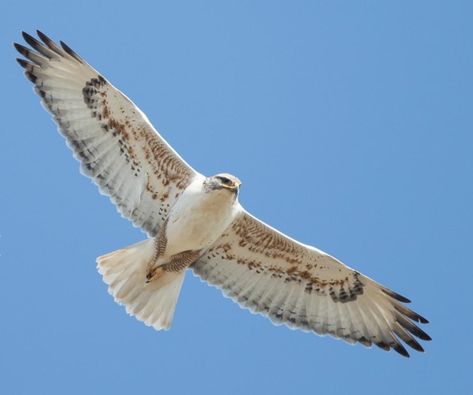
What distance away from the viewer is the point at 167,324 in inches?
499

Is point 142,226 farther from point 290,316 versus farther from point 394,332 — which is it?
point 394,332

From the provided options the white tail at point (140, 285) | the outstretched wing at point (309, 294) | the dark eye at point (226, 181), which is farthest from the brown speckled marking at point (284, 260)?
the dark eye at point (226, 181)

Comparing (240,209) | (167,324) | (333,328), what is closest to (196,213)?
(240,209)

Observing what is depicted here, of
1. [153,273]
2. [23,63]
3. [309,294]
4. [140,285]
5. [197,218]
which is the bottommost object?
[140,285]

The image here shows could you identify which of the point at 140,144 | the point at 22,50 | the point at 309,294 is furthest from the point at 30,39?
the point at 309,294

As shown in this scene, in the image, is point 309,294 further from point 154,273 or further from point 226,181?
point 226,181

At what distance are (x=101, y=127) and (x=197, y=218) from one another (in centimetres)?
148

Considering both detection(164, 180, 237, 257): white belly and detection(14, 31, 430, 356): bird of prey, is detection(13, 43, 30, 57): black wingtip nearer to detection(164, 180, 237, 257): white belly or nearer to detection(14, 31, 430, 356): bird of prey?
detection(14, 31, 430, 356): bird of prey

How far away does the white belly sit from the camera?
11977 mm

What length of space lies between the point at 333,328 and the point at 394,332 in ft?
2.22

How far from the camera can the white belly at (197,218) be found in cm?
1198

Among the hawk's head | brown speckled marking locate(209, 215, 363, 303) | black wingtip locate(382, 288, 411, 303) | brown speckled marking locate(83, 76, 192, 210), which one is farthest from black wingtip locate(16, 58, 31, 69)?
black wingtip locate(382, 288, 411, 303)

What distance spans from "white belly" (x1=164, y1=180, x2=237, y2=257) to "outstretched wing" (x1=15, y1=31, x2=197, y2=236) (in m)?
0.35

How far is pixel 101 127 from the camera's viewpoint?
41.2 ft
